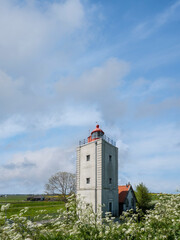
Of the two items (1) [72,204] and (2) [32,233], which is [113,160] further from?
(2) [32,233]

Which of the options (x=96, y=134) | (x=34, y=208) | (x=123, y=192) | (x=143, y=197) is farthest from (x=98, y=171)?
(x=34, y=208)

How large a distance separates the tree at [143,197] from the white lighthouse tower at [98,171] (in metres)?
9.83

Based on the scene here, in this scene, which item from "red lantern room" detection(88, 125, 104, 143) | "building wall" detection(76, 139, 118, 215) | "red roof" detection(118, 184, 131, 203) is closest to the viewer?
"building wall" detection(76, 139, 118, 215)

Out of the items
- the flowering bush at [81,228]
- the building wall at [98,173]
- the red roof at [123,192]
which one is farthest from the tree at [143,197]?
the flowering bush at [81,228]

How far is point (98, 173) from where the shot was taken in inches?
1009

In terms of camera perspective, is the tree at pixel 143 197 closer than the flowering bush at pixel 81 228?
No

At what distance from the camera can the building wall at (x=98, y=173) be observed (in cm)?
2525

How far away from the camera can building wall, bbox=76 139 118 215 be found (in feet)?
82.8

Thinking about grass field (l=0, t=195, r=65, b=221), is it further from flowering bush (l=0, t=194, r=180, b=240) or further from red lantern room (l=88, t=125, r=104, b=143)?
flowering bush (l=0, t=194, r=180, b=240)

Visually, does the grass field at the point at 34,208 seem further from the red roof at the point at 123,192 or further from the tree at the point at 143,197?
the tree at the point at 143,197

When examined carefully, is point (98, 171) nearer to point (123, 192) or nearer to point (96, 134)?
point (96, 134)

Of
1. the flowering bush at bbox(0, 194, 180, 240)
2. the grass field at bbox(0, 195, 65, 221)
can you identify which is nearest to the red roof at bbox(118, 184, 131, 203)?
the grass field at bbox(0, 195, 65, 221)

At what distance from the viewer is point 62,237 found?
8766 millimetres

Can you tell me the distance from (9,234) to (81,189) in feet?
70.2
